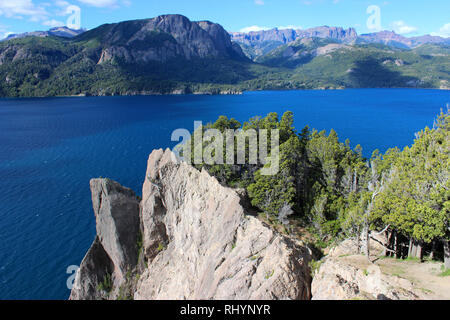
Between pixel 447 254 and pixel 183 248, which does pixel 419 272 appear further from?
pixel 183 248

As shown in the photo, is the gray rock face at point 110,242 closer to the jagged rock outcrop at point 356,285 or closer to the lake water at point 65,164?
the lake water at point 65,164

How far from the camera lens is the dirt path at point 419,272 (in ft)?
58.4

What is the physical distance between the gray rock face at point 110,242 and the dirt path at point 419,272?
2524 cm

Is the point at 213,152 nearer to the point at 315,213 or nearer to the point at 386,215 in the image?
the point at 315,213

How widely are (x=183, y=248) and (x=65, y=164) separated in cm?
6422

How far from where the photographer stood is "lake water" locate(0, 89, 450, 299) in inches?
1615

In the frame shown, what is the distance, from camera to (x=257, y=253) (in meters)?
20.1

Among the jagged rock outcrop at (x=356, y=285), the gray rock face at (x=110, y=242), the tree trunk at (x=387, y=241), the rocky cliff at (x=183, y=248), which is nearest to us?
the jagged rock outcrop at (x=356, y=285)

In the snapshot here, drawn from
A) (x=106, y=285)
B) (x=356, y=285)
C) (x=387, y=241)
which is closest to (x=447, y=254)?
(x=387, y=241)

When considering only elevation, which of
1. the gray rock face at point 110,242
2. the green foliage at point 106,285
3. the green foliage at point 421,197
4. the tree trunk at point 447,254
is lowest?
the green foliage at point 106,285

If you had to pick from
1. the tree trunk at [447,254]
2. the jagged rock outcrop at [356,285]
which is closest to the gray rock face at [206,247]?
the jagged rock outcrop at [356,285]

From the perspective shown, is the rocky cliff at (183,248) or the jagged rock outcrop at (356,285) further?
the rocky cliff at (183,248)

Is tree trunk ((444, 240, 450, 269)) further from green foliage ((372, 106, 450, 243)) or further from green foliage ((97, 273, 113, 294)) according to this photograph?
green foliage ((97, 273, 113, 294))

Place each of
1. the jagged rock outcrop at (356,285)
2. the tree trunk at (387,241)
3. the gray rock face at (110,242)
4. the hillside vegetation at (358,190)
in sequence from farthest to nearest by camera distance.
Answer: the gray rock face at (110,242)
the tree trunk at (387,241)
the hillside vegetation at (358,190)
the jagged rock outcrop at (356,285)
